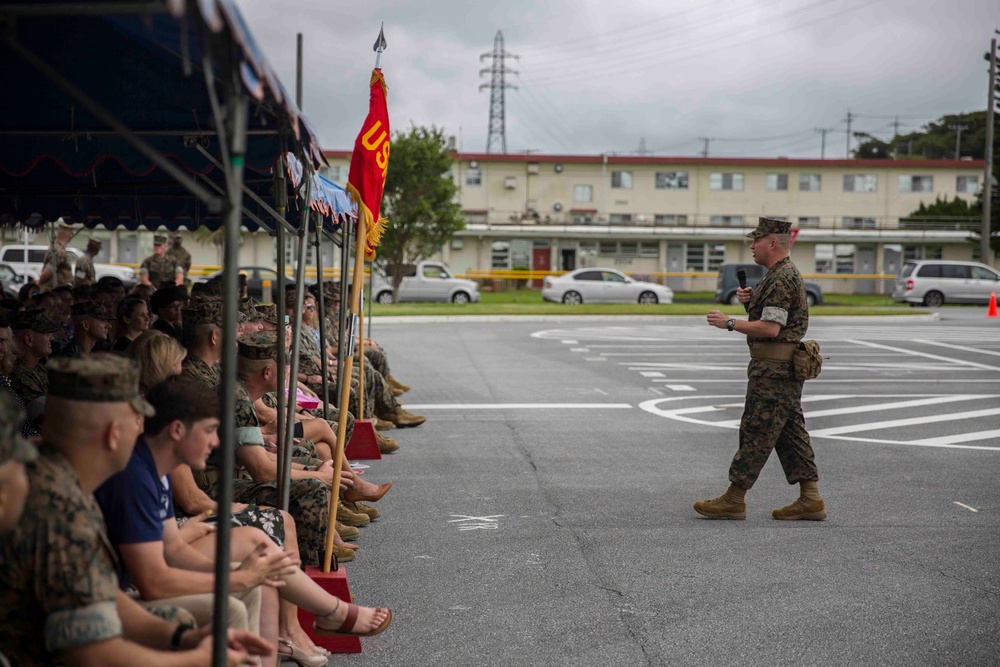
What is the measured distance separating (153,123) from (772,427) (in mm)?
4898

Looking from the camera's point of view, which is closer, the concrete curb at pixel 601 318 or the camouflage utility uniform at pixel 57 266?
the camouflage utility uniform at pixel 57 266

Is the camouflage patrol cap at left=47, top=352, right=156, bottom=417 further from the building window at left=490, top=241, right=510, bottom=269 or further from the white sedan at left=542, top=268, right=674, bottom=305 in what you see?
the building window at left=490, top=241, right=510, bottom=269

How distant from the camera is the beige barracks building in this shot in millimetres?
57469

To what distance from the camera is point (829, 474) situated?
28.1ft

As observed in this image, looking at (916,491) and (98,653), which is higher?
(98,653)

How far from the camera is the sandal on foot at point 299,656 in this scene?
434 centimetres

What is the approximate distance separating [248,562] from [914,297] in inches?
1527

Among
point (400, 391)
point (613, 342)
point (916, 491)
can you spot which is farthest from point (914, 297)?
point (916, 491)

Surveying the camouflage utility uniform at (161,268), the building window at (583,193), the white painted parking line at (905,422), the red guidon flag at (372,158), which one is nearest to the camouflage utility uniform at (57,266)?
the camouflage utility uniform at (161,268)

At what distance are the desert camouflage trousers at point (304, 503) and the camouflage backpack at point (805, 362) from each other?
3.38 m

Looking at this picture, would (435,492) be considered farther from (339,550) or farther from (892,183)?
(892,183)

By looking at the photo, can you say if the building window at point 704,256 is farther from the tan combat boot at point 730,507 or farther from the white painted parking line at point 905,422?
the tan combat boot at point 730,507

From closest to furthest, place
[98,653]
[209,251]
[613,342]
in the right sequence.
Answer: [98,653] < [613,342] < [209,251]

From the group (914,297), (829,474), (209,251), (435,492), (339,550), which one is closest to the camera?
(339,550)
